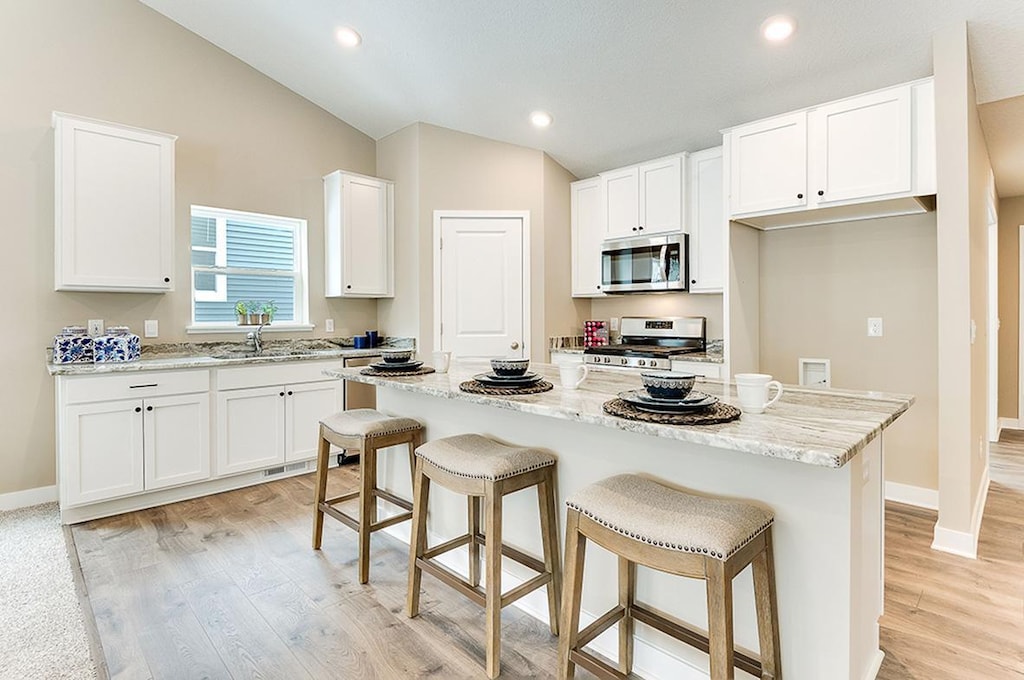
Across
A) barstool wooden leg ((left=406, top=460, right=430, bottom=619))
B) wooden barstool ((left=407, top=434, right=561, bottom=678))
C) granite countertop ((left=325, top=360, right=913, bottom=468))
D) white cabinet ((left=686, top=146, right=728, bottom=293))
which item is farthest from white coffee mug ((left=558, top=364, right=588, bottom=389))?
white cabinet ((left=686, top=146, right=728, bottom=293))

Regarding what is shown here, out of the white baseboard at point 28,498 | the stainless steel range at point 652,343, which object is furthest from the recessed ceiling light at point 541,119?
the white baseboard at point 28,498

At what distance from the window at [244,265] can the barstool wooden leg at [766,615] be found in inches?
159

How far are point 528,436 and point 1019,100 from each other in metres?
3.51

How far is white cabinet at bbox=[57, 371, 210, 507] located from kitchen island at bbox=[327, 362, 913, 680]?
2.11 m

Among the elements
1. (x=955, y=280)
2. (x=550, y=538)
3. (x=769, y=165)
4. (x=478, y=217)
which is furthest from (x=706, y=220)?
(x=550, y=538)

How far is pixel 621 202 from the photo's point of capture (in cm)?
448

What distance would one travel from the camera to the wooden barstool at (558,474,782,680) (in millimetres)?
1271

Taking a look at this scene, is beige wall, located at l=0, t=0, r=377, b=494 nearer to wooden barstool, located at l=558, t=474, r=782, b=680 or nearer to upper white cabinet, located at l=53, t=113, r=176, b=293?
upper white cabinet, located at l=53, t=113, r=176, b=293

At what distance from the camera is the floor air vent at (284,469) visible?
3.93 m

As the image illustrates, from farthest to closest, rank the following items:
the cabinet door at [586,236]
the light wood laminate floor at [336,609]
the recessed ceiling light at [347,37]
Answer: the cabinet door at [586,236] → the recessed ceiling light at [347,37] → the light wood laminate floor at [336,609]

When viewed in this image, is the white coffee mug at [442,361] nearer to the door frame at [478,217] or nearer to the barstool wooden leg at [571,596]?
the barstool wooden leg at [571,596]

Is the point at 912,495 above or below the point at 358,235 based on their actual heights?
below

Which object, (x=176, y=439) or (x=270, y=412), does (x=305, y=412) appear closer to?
(x=270, y=412)

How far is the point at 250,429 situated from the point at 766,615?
344cm
